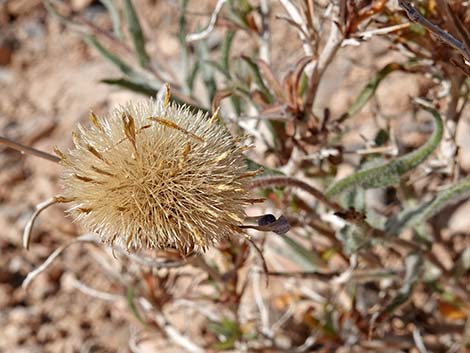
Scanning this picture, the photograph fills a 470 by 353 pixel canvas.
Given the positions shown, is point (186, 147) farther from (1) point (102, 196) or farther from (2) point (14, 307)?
(2) point (14, 307)

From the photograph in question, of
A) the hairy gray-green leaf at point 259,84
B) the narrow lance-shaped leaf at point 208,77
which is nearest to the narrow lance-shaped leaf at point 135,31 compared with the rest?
the narrow lance-shaped leaf at point 208,77

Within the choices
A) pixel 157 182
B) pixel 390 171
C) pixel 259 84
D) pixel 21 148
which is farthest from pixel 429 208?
pixel 21 148

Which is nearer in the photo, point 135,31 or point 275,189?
point 275,189

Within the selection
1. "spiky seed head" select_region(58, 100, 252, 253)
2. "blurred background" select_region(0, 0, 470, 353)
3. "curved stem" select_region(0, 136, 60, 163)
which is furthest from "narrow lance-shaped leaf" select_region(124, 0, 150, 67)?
"spiky seed head" select_region(58, 100, 252, 253)

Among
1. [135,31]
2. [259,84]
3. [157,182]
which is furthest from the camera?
[135,31]

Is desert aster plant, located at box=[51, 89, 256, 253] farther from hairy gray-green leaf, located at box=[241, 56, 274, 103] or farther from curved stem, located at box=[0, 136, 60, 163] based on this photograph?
hairy gray-green leaf, located at box=[241, 56, 274, 103]

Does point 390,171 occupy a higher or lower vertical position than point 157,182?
lower

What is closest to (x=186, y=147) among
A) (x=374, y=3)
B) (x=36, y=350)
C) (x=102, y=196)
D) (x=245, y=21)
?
(x=102, y=196)

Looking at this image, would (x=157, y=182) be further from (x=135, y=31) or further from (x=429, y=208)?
(x=135, y=31)
